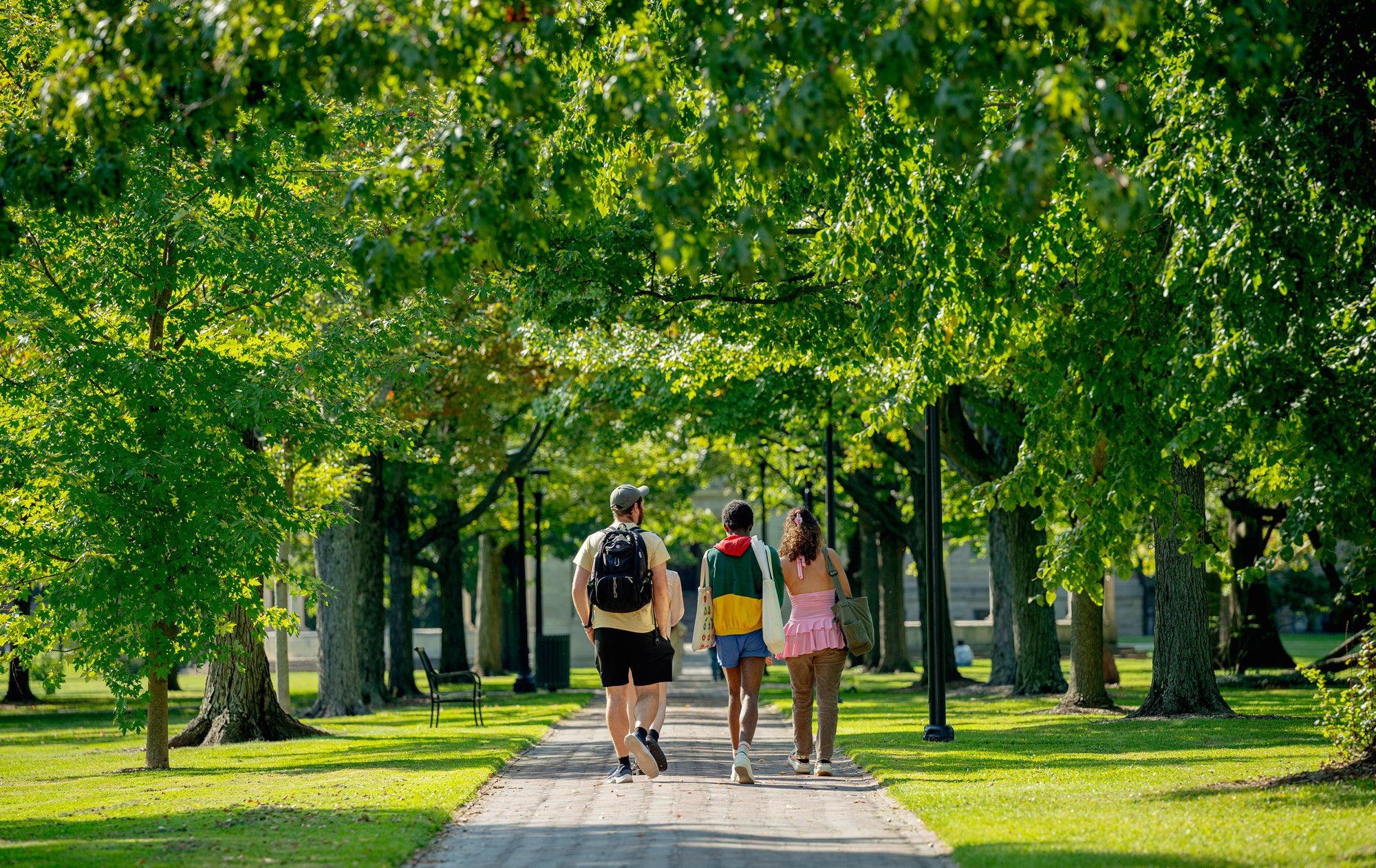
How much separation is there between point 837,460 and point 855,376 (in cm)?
1147

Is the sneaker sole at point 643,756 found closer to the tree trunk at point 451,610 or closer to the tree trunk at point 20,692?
the tree trunk at point 451,610

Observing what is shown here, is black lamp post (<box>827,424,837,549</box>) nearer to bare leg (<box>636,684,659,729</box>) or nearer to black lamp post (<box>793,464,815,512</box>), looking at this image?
black lamp post (<box>793,464,815,512</box>)

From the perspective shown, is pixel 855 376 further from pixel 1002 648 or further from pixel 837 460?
pixel 837 460

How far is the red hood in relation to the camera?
10.3 m

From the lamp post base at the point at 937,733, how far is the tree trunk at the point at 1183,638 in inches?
146

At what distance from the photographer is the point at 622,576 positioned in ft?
32.2

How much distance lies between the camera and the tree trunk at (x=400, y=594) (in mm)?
26703

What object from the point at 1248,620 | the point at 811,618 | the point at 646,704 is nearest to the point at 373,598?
the point at 646,704

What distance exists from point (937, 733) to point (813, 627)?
405cm

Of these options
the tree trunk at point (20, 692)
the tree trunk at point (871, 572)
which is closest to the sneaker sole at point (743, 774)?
the tree trunk at point (871, 572)

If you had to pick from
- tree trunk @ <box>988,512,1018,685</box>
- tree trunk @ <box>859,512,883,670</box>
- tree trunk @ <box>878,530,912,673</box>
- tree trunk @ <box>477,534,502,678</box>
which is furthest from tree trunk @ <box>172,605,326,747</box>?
tree trunk @ <box>477,534,502,678</box>

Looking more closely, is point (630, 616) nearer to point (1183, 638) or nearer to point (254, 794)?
point (254, 794)

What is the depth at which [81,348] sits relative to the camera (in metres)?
12.2

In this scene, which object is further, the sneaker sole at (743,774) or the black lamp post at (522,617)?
the black lamp post at (522,617)
